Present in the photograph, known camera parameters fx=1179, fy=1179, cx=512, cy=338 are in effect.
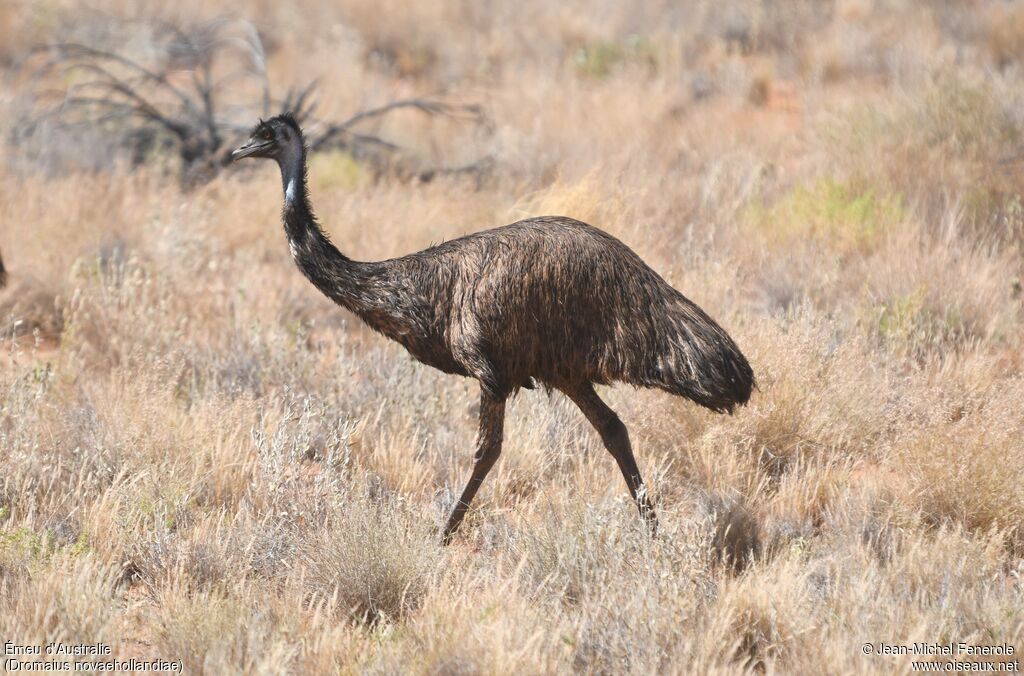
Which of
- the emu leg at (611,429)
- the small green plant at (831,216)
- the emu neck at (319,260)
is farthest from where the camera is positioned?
the small green plant at (831,216)

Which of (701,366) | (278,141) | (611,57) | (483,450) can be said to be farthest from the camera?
(611,57)

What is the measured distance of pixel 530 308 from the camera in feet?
14.6

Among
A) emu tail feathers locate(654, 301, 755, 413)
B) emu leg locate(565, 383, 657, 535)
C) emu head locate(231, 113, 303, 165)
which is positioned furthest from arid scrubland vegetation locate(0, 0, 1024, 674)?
emu head locate(231, 113, 303, 165)

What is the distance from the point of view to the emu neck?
14.9ft

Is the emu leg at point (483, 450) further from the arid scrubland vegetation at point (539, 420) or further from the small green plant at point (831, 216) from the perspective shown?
the small green plant at point (831, 216)

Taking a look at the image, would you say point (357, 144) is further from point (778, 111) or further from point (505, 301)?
point (505, 301)

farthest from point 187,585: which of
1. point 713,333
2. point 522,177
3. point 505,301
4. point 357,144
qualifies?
point 357,144

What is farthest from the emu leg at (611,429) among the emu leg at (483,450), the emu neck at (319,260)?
the emu neck at (319,260)

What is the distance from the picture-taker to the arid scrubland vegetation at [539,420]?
13.1ft

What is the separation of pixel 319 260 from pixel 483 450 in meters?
1.01

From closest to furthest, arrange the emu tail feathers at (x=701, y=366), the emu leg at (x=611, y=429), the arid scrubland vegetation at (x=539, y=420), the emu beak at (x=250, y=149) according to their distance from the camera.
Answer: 1. the arid scrubland vegetation at (x=539, y=420)
2. the emu tail feathers at (x=701, y=366)
3. the emu beak at (x=250, y=149)
4. the emu leg at (x=611, y=429)

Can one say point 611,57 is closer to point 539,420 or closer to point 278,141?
point 539,420

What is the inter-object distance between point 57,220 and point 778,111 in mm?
7278

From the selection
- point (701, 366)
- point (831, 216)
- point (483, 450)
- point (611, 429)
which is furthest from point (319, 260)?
point (831, 216)
